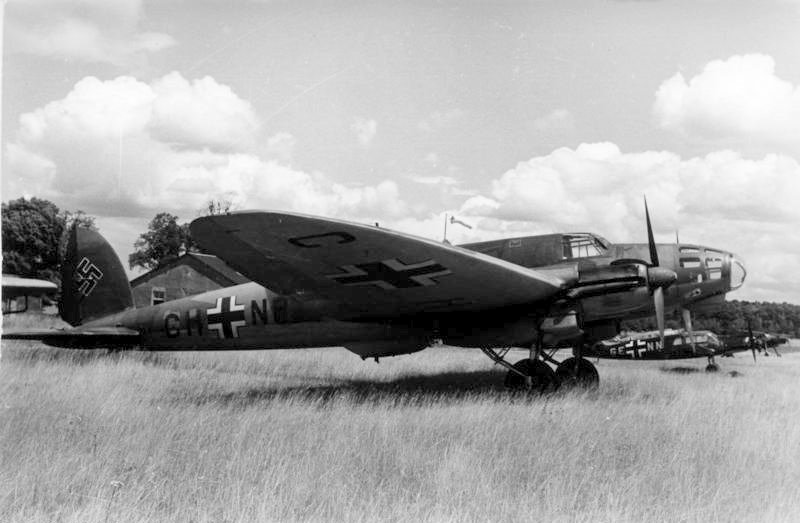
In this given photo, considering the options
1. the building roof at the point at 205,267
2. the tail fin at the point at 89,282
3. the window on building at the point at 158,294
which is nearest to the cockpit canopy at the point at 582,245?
the tail fin at the point at 89,282

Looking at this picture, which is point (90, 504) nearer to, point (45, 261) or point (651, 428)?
point (651, 428)

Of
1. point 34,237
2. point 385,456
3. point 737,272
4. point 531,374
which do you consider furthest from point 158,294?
point 385,456

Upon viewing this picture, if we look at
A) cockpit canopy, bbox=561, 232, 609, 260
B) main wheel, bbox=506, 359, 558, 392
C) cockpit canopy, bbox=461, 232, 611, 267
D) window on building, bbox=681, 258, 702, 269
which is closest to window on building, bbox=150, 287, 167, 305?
cockpit canopy, bbox=461, 232, 611, 267

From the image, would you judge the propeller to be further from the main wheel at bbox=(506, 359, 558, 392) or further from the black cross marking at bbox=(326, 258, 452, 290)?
the black cross marking at bbox=(326, 258, 452, 290)

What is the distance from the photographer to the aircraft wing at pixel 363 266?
17.7 ft

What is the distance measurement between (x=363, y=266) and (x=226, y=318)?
308 centimetres

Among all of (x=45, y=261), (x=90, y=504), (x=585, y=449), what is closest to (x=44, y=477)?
(x=90, y=504)

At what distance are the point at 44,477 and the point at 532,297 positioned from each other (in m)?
5.02

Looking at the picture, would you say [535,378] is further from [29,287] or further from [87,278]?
[87,278]

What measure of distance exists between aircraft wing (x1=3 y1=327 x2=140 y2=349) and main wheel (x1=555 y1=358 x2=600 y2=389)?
645cm

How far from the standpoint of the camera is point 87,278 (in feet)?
33.1

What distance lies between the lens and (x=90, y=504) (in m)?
3.23

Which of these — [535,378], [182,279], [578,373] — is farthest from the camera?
[182,279]

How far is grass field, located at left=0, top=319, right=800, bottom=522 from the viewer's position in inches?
132
